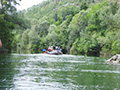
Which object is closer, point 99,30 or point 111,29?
point 111,29

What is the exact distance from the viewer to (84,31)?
83438 millimetres

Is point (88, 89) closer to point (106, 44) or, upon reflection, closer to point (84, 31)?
point (106, 44)

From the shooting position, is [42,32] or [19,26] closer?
[19,26]

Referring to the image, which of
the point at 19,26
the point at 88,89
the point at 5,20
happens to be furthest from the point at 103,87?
the point at 19,26

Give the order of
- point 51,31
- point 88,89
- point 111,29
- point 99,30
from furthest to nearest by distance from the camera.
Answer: point 51,31
point 99,30
point 111,29
point 88,89

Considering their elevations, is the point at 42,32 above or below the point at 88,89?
above

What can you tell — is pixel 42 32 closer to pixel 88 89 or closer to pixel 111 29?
pixel 111 29

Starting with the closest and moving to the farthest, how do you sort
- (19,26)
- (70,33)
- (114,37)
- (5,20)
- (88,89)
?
(88,89) < (5,20) < (19,26) < (114,37) < (70,33)

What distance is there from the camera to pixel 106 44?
2640 inches

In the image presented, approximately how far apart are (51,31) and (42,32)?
4.59 m

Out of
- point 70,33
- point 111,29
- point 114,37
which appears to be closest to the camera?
point 114,37

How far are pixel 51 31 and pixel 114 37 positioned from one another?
146ft

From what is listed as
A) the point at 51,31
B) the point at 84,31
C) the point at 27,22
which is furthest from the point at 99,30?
the point at 27,22

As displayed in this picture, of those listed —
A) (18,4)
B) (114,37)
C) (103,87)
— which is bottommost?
(103,87)
